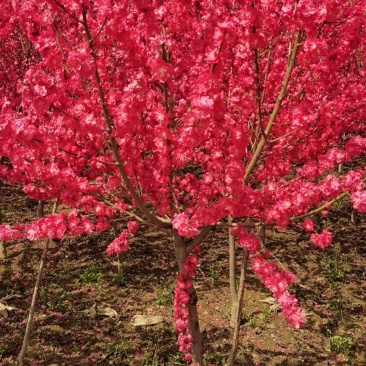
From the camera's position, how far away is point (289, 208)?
353 cm

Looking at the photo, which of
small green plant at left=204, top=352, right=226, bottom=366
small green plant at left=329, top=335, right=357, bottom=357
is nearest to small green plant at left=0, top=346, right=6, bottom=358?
small green plant at left=204, top=352, right=226, bottom=366

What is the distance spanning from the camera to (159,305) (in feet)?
24.8

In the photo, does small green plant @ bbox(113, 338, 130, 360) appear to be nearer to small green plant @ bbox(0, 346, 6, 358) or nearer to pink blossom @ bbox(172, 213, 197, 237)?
small green plant @ bbox(0, 346, 6, 358)

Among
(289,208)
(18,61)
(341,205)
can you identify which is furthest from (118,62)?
(341,205)

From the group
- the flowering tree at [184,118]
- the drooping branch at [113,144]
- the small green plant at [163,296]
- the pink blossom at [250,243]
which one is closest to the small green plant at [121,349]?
the small green plant at [163,296]

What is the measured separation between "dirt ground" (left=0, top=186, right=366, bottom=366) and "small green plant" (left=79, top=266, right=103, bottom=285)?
21mm

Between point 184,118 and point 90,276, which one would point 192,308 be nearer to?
point 184,118

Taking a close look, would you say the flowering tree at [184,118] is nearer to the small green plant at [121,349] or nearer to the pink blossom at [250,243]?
the pink blossom at [250,243]

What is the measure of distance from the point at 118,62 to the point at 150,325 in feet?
15.9

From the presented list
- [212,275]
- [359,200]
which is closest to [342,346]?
[212,275]

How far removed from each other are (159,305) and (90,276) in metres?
1.73

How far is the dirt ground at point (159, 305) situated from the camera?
20.8ft

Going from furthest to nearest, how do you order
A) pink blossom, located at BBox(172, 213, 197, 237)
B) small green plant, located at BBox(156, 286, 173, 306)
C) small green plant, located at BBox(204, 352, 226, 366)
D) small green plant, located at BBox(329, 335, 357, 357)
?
1. small green plant, located at BBox(156, 286, 173, 306)
2. small green plant, located at BBox(329, 335, 357, 357)
3. small green plant, located at BBox(204, 352, 226, 366)
4. pink blossom, located at BBox(172, 213, 197, 237)

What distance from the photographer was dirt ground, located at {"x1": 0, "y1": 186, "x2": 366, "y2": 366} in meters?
6.34
